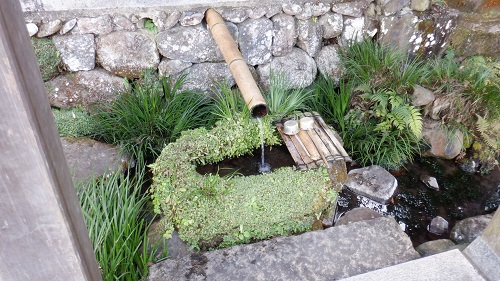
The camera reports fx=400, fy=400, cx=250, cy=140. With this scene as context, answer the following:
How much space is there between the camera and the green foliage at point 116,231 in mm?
2408

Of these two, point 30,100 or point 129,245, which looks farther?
point 129,245

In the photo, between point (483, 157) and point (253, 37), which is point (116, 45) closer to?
point (253, 37)

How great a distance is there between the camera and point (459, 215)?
3416mm

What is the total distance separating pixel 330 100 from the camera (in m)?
3.91

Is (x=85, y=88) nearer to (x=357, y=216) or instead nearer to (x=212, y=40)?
(x=212, y=40)

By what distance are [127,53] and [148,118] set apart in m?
0.67

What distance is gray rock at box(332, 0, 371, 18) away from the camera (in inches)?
153

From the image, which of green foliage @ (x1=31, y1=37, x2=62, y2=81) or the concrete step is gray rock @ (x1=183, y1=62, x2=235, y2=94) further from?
the concrete step

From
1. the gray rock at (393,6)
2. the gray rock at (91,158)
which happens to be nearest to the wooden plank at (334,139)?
the gray rock at (393,6)

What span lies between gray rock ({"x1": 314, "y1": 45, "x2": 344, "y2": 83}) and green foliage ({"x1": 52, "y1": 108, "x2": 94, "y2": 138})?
2318 mm

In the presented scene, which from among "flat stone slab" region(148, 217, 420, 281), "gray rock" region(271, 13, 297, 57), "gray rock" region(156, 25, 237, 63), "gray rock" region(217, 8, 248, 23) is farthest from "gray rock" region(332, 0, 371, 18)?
"flat stone slab" region(148, 217, 420, 281)

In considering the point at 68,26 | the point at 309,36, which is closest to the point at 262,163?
the point at 309,36

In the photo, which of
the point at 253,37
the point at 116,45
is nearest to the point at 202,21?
the point at 253,37

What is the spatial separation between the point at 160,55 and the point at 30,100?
9.78 ft
